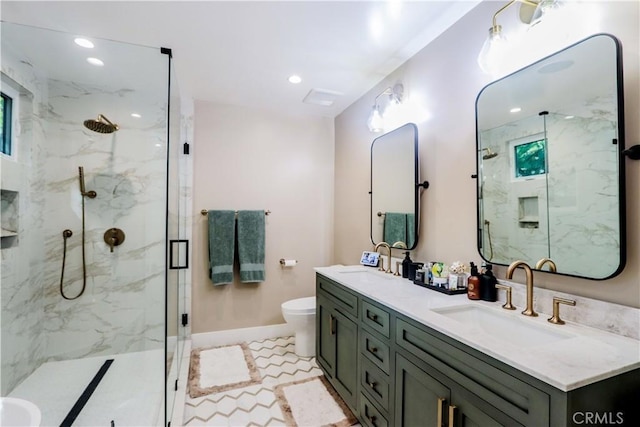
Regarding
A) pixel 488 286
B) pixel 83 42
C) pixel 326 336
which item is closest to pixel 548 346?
pixel 488 286

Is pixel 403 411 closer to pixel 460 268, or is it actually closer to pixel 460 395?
pixel 460 395

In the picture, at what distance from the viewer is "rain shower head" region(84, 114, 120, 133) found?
2404mm

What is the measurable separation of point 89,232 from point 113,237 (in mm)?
170

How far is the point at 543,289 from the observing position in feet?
4.19

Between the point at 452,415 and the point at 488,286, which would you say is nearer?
the point at 452,415

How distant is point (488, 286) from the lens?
1451 mm

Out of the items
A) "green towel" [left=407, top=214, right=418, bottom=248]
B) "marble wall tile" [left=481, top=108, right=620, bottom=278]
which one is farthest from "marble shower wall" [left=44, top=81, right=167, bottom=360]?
"marble wall tile" [left=481, top=108, right=620, bottom=278]

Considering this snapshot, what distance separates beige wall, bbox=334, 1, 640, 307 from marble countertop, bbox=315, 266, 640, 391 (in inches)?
7.1

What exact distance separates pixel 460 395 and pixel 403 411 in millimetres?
396

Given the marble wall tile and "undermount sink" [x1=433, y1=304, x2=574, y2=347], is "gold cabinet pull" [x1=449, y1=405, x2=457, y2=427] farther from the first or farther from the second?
the marble wall tile

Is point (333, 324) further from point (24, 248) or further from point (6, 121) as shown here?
point (6, 121)

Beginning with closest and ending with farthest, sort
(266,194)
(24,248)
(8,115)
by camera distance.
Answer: (8,115)
(24,248)
(266,194)

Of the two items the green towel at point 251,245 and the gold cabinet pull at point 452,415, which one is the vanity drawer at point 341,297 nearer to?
the gold cabinet pull at point 452,415

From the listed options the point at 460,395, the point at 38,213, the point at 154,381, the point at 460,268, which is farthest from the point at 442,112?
the point at 38,213
